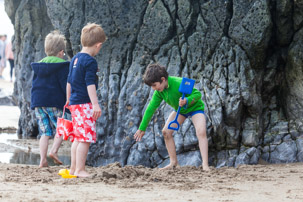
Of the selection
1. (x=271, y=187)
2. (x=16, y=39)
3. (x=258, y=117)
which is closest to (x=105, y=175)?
(x=271, y=187)

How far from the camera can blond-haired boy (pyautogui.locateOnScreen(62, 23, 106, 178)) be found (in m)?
5.05

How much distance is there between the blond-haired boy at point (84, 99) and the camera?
505cm

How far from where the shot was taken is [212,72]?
683cm

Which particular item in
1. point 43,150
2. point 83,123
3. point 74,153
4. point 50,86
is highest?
point 50,86

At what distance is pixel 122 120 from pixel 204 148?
78.7 inches

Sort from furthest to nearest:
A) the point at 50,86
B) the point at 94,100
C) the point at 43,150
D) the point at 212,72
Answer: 1. the point at 212,72
2. the point at 50,86
3. the point at 43,150
4. the point at 94,100

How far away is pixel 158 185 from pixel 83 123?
1117mm

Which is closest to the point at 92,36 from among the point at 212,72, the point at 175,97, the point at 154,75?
the point at 154,75

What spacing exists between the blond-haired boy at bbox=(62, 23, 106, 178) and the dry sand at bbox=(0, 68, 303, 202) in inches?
11.5

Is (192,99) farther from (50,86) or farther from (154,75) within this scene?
(50,86)

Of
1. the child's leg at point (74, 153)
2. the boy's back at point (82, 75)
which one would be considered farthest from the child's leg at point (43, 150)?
the boy's back at point (82, 75)

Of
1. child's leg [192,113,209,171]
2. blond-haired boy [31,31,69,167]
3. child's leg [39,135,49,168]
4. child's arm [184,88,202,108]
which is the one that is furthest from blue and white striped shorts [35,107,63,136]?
child's leg [192,113,209,171]

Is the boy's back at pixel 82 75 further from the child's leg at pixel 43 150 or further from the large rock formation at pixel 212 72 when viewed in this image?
the large rock formation at pixel 212 72

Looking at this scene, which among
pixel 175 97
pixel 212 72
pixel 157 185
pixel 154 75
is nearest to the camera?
pixel 157 185
